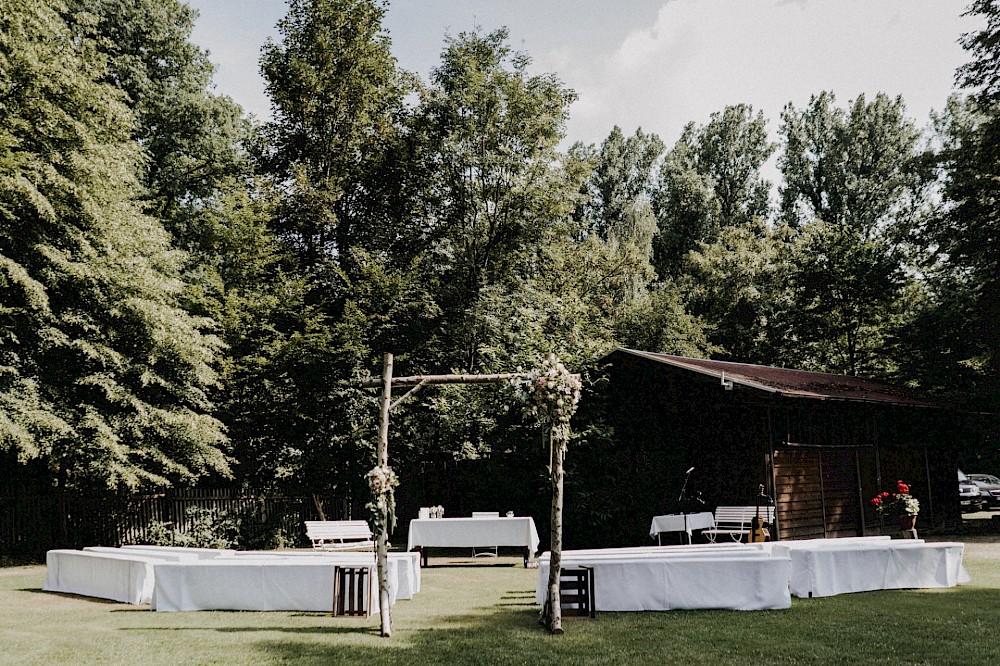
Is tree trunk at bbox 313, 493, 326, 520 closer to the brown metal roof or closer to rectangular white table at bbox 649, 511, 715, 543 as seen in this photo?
rectangular white table at bbox 649, 511, 715, 543

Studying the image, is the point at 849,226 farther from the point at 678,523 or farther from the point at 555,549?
the point at 555,549

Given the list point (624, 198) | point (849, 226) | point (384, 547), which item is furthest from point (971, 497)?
point (384, 547)

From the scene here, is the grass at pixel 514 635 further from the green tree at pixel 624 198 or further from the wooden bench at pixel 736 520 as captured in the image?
Answer: the green tree at pixel 624 198

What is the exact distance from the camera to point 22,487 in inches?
687

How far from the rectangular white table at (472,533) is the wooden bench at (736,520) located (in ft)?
12.2

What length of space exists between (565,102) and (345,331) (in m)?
10.3

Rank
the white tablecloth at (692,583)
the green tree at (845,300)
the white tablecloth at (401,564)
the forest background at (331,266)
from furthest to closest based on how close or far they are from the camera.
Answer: the green tree at (845,300) → the forest background at (331,266) → the white tablecloth at (401,564) → the white tablecloth at (692,583)

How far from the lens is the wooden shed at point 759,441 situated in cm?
1670

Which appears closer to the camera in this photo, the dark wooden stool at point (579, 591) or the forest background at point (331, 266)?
the dark wooden stool at point (579, 591)

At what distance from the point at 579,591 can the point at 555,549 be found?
2.48 feet

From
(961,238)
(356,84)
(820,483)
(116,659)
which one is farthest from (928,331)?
(116,659)

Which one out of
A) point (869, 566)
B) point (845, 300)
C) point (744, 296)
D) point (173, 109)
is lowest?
point (869, 566)

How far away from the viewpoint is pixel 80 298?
17.0 meters

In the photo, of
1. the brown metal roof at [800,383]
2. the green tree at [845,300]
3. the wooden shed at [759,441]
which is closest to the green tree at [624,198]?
the green tree at [845,300]
